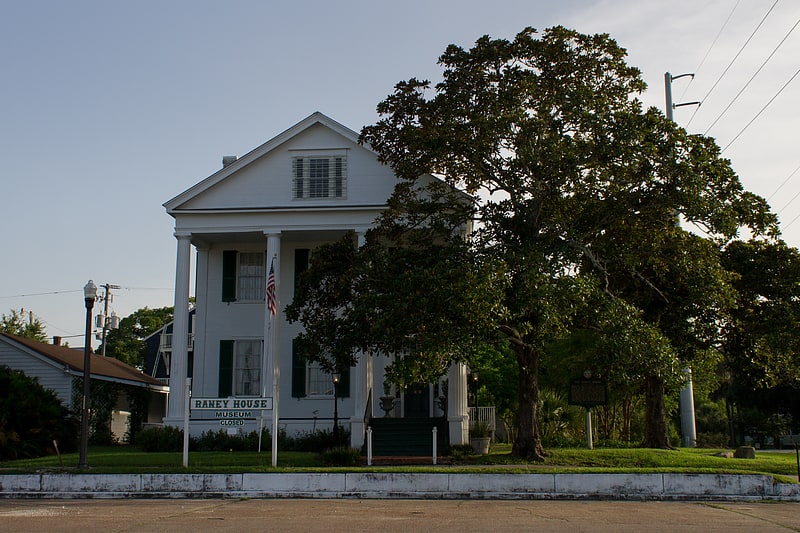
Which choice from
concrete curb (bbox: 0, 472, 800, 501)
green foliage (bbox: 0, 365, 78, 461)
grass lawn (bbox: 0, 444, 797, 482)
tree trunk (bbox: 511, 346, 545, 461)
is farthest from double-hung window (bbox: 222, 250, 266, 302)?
concrete curb (bbox: 0, 472, 800, 501)

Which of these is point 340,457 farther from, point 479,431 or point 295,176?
point 295,176

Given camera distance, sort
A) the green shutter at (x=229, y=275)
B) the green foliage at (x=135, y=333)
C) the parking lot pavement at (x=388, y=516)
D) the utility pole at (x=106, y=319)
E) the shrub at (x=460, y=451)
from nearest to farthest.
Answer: the parking lot pavement at (x=388, y=516)
the shrub at (x=460, y=451)
the green shutter at (x=229, y=275)
the utility pole at (x=106, y=319)
the green foliage at (x=135, y=333)

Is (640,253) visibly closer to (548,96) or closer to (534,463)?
(548,96)

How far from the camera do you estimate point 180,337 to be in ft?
81.9

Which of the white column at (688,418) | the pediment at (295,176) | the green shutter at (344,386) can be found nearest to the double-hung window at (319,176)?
the pediment at (295,176)

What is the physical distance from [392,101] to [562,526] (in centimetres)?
1224

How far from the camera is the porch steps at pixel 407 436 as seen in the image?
2214 cm

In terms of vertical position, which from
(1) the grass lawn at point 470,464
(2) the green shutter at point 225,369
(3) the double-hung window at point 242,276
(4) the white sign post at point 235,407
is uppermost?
(3) the double-hung window at point 242,276

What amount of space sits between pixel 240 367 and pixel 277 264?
4.52 metres

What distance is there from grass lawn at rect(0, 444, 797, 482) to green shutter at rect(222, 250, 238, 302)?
6.83 m

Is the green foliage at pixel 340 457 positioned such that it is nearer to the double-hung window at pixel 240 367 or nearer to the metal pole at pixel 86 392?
the metal pole at pixel 86 392

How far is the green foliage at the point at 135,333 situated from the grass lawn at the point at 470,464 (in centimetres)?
4221

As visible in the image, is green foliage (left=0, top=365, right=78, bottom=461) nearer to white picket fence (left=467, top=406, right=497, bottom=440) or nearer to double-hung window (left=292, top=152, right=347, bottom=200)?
double-hung window (left=292, top=152, right=347, bottom=200)

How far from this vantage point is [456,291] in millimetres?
16594
